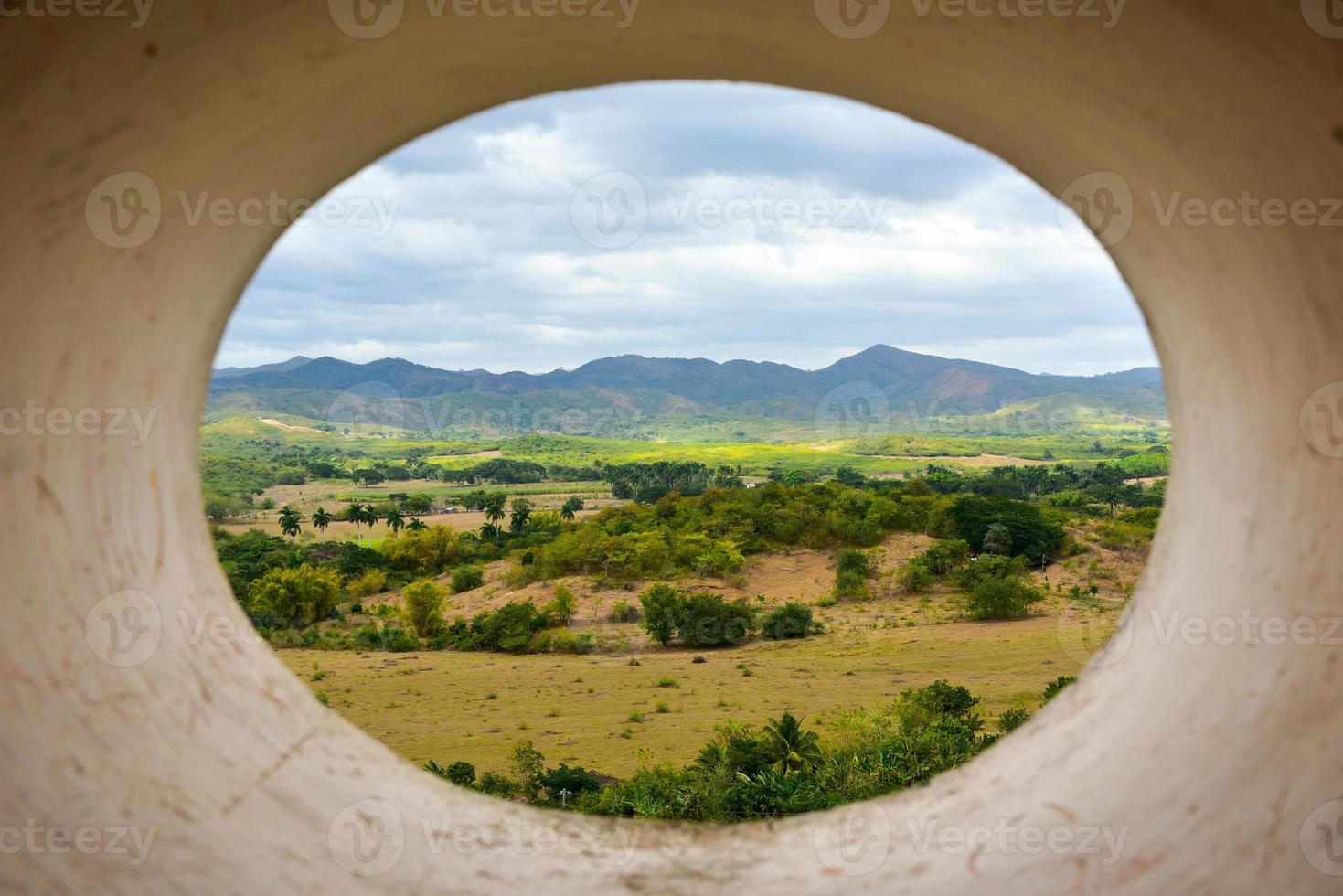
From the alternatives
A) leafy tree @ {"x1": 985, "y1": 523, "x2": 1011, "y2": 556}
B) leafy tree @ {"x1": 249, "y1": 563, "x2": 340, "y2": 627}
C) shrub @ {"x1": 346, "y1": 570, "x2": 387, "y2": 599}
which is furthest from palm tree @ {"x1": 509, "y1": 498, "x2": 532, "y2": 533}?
Result: leafy tree @ {"x1": 985, "y1": 523, "x2": 1011, "y2": 556}

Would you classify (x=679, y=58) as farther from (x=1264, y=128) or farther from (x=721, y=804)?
(x=721, y=804)

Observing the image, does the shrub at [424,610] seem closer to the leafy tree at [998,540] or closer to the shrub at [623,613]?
the shrub at [623,613]

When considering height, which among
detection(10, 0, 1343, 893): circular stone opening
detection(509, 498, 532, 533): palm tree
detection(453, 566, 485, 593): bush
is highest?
detection(10, 0, 1343, 893): circular stone opening

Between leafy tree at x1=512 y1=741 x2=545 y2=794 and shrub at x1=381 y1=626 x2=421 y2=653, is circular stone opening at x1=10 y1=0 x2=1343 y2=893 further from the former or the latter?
shrub at x1=381 y1=626 x2=421 y2=653

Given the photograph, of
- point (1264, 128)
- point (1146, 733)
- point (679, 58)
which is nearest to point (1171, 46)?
point (1264, 128)

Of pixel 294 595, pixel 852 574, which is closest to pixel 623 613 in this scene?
pixel 852 574

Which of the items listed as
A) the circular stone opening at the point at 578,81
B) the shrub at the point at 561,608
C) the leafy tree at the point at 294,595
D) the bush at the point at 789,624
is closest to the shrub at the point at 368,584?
the leafy tree at the point at 294,595

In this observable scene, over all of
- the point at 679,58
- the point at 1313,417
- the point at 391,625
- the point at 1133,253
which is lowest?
the point at 391,625
